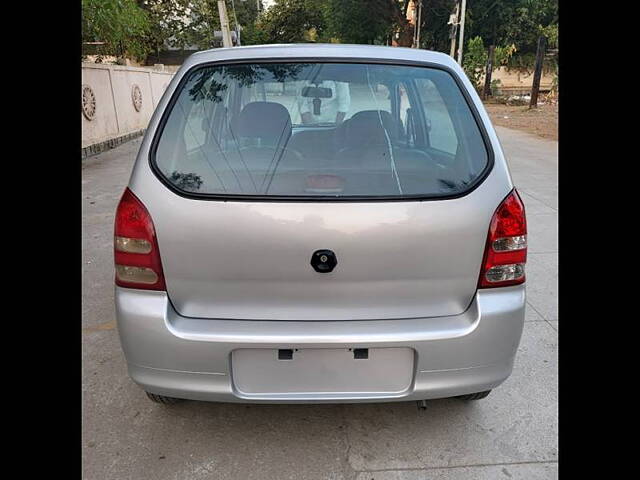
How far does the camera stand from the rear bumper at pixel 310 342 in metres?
1.78

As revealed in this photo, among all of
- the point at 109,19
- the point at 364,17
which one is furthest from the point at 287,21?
the point at 109,19

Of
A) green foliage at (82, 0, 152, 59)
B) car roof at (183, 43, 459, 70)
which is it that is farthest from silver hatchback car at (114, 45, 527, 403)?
green foliage at (82, 0, 152, 59)

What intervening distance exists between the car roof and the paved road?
63.2 inches

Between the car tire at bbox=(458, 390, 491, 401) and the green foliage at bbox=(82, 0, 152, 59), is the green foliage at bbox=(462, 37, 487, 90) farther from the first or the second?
the car tire at bbox=(458, 390, 491, 401)

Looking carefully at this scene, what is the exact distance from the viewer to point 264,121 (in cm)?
208

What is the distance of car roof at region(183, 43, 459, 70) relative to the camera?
6.75 ft

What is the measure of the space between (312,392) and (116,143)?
10.4m

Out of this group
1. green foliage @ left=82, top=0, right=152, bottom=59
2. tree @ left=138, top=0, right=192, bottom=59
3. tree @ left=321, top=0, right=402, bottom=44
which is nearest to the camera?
green foliage @ left=82, top=0, right=152, bottom=59

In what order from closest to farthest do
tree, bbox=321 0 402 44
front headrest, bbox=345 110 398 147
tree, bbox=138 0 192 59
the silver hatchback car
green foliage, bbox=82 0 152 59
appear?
the silver hatchback car < front headrest, bbox=345 110 398 147 < green foliage, bbox=82 0 152 59 < tree, bbox=138 0 192 59 < tree, bbox=321 0 402 44

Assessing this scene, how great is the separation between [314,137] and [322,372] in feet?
3.05

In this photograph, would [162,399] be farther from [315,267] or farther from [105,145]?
[105,145]

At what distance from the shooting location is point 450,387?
6.20 feet
